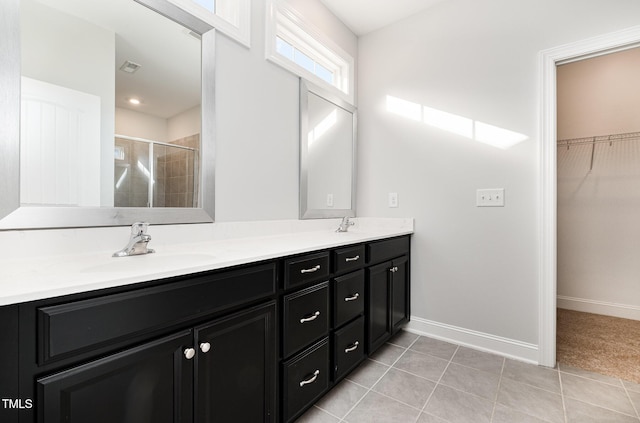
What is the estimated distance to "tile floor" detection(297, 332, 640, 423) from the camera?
1.46 meters

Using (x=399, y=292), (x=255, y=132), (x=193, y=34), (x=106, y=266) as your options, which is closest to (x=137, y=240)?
(x=106, y=266)

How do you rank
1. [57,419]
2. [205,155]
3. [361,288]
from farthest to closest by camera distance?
[361,288]
[205,155]
[57,419]

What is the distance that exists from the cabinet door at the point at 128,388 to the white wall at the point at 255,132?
2.83ft

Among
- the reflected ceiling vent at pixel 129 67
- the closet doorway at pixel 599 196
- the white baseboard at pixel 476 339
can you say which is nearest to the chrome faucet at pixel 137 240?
the reflected ceiling vent at pixel 129 67

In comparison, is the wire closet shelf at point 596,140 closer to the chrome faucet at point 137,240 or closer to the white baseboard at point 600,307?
the white baseboard at point 600,307

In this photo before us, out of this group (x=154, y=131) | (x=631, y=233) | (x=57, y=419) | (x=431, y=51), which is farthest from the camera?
(x=631, y=233)

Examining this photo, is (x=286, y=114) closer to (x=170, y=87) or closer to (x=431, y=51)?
(x=170, y=87)

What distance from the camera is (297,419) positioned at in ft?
4.75

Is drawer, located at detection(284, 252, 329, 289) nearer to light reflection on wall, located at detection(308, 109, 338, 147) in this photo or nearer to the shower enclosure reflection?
the shower enclosure reflection

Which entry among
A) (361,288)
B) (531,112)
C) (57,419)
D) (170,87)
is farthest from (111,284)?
(531,112)

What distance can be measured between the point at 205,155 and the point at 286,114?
740 mm

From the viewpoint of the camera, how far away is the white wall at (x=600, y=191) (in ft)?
8.87

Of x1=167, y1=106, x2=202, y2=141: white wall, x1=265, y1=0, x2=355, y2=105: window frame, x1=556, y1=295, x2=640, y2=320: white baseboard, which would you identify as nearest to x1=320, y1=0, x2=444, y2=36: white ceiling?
x1=265, y1=0, x2=355, y2=105: window frame

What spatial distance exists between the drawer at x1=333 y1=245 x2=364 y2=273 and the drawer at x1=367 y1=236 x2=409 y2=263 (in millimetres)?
108
